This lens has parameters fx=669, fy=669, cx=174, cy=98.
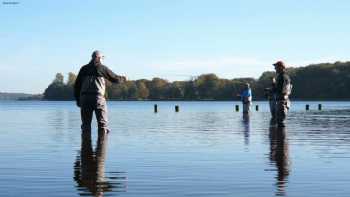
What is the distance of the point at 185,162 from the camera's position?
32.4 ft

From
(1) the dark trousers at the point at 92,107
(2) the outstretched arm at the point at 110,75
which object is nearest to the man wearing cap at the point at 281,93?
(2) the outstretched arm at the point at 110,75

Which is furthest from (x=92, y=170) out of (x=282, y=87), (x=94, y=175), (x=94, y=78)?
(x=282, y=87)

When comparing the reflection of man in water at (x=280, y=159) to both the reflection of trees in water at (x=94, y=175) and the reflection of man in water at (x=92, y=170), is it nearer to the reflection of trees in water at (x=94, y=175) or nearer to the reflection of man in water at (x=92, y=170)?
the reflection of trees in water at (x=94, y=175)

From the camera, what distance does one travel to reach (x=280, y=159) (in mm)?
10195

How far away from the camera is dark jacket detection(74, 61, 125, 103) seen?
14.9 metres

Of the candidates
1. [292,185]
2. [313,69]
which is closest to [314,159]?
[292,185]

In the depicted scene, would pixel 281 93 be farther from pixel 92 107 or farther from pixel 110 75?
pixel 92 107

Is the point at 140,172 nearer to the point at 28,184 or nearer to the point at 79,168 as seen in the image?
A: the point at 79,168

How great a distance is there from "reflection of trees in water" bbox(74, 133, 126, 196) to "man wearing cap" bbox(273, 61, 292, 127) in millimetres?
9696

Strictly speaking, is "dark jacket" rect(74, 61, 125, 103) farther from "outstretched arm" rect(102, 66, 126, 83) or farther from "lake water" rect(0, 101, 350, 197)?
"lake water" rect(0, 101, 350, 197)

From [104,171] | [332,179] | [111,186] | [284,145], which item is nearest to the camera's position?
[111,186]

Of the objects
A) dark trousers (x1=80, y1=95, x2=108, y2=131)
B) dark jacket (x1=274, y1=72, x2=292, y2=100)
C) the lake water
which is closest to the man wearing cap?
dark jacket (x1=274, y1=72, x2=292, y2=100)

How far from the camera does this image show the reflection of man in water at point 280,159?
24.4 feet

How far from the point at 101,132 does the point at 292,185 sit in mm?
8340
